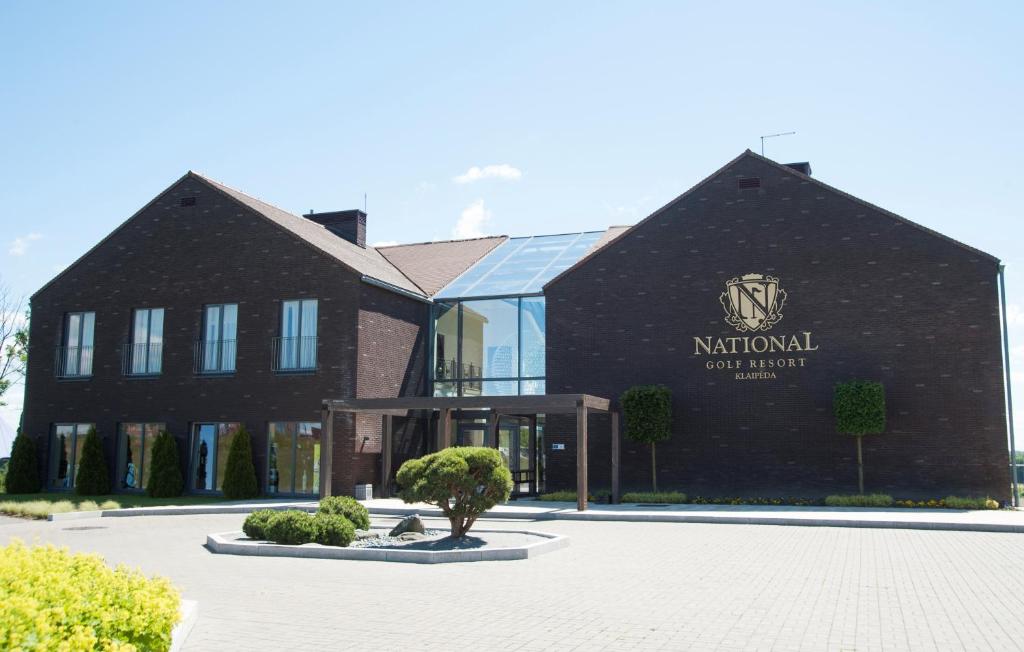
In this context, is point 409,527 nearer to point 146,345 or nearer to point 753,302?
point 753,302

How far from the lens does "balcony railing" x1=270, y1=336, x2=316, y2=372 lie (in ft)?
79.6

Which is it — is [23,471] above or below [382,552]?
above

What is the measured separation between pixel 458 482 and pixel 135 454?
15678 mm

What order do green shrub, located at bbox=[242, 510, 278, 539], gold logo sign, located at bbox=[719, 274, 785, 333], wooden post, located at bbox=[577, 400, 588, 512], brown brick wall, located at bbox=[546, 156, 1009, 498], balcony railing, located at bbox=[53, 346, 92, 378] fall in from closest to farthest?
green shrub, located at bbox=[242, 510, 278, 539] → wooden post, located at bbox=[577, 400, 588, 512] → brown brick wall, located at bbox=[546, 156, 1009, 498] → gold logo sign, located at bbox=[719, 274, 785, 333] → balcony railing, located at bbox=[53, 346, 92, 378]

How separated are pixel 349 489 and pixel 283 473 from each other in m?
2.21

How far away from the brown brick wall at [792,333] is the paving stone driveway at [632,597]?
6.56 m

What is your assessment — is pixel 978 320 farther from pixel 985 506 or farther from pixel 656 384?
pixel 656 384

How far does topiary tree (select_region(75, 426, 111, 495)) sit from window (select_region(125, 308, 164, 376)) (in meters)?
2.14

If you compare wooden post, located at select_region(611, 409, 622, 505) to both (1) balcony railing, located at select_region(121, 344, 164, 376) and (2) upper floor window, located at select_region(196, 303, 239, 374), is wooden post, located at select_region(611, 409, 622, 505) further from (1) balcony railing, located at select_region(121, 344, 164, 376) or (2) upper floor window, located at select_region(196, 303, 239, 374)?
(1) balcony railing, located at select_region(121, 344, 164, 376)

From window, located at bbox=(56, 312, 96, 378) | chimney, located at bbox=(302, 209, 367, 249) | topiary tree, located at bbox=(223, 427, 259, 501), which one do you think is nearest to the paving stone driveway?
topiary tree, located at bbox=(223, 427, 259, 501)

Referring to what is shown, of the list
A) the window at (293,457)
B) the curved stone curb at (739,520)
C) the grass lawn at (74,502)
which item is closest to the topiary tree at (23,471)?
the grass lawn at (74,502)

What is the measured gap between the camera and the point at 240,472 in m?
23.7

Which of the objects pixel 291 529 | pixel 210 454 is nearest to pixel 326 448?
pixel 210 454

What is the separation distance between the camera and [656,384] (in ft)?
75.9
